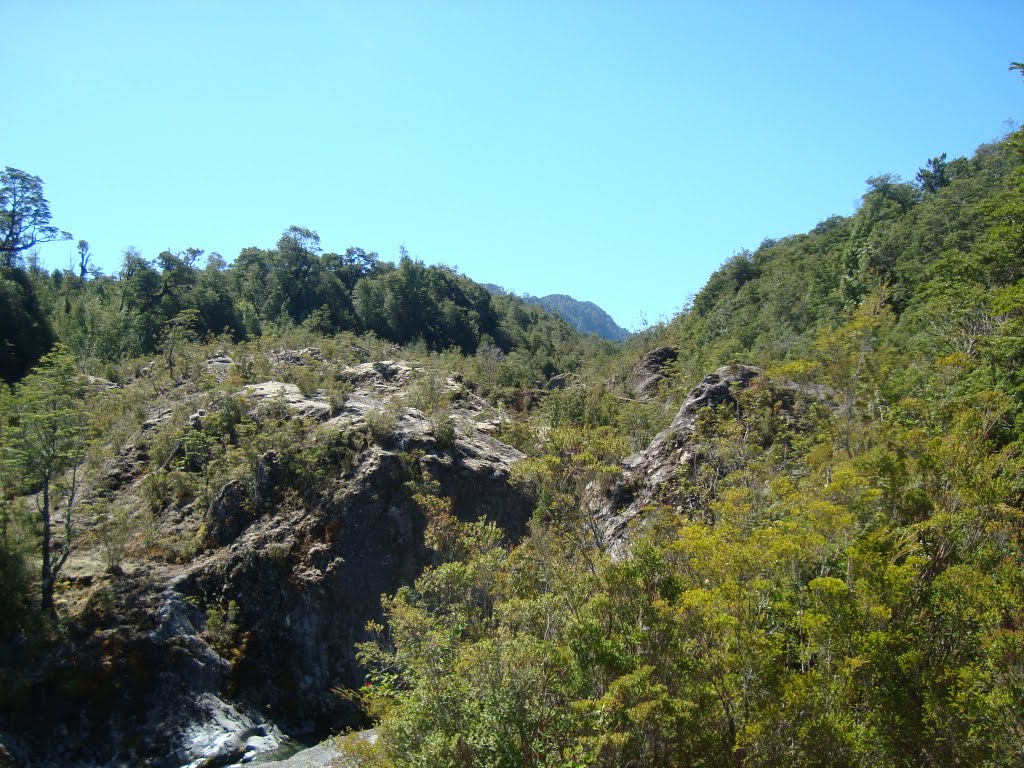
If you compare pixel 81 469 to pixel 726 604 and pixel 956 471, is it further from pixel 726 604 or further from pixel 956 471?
pixel 956 471

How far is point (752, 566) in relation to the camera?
7.55 metres

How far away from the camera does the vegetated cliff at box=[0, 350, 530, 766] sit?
46.3 feet

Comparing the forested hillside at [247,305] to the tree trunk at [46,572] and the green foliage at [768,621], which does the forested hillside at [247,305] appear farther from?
the green foliage at [768,621]

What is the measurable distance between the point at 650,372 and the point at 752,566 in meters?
25.3

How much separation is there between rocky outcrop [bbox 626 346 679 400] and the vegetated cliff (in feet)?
35.1

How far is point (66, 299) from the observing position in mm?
40906

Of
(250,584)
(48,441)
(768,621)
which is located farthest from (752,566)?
(48,441)

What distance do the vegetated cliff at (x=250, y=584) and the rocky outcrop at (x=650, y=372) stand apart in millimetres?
10695

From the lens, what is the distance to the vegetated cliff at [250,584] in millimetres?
14102

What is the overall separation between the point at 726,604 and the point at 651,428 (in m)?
15.7

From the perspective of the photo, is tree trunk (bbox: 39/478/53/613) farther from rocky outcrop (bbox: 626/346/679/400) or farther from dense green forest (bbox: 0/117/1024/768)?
rocky outcrop (bbox: 626/346/679/400)

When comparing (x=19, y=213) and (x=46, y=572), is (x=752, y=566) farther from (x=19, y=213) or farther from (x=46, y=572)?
(x=19, y=213)

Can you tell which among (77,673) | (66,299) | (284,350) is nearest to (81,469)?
(77,673)

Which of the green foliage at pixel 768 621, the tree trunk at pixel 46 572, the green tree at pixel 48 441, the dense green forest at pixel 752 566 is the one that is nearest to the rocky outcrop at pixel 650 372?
the dense green forest at pixel 752 566
